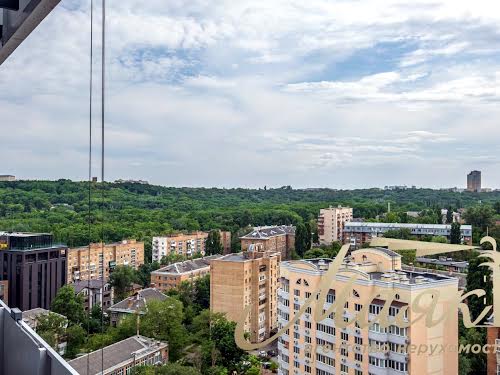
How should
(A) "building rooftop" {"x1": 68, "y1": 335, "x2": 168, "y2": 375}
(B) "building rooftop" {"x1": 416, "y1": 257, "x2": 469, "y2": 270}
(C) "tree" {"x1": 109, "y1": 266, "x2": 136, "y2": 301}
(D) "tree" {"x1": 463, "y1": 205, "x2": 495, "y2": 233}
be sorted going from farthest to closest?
(C) "tree" {"x1": 109, "y1": 266, "x2": 136, "y2": 301} → (A) "building rooftop" {"x1": 68, "y1": 335, "x2": 168, "y2": 375} → (D) "tree" {"x1": 463, "y1": 205, "x2": 495, "y2": 233} → (B) "building rooftop" {"x1": 416, "y1": 257, "x2": 469, "y2": 270}

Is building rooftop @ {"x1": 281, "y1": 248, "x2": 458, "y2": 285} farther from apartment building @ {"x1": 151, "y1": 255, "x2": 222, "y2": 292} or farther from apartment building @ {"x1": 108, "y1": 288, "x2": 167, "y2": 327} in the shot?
apartment building @ {"x1": 151, "y1": 255, "x2": 222, "y2": 292}

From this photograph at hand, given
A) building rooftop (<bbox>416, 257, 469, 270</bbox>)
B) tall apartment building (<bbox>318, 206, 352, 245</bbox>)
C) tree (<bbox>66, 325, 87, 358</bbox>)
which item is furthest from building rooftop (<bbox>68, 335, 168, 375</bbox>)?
building rooftop (<bbox>416, 257, 469, 270</bbox>)

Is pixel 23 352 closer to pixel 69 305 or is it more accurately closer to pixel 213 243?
pixel 69 305

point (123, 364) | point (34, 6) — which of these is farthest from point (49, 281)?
point (34, 6)

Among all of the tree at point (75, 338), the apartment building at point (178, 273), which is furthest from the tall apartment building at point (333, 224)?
the apartment building at point (178, 273)

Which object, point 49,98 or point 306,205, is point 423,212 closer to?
point 306,205

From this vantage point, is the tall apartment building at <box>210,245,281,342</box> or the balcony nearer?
the balcony

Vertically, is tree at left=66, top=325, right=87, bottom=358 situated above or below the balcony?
below
